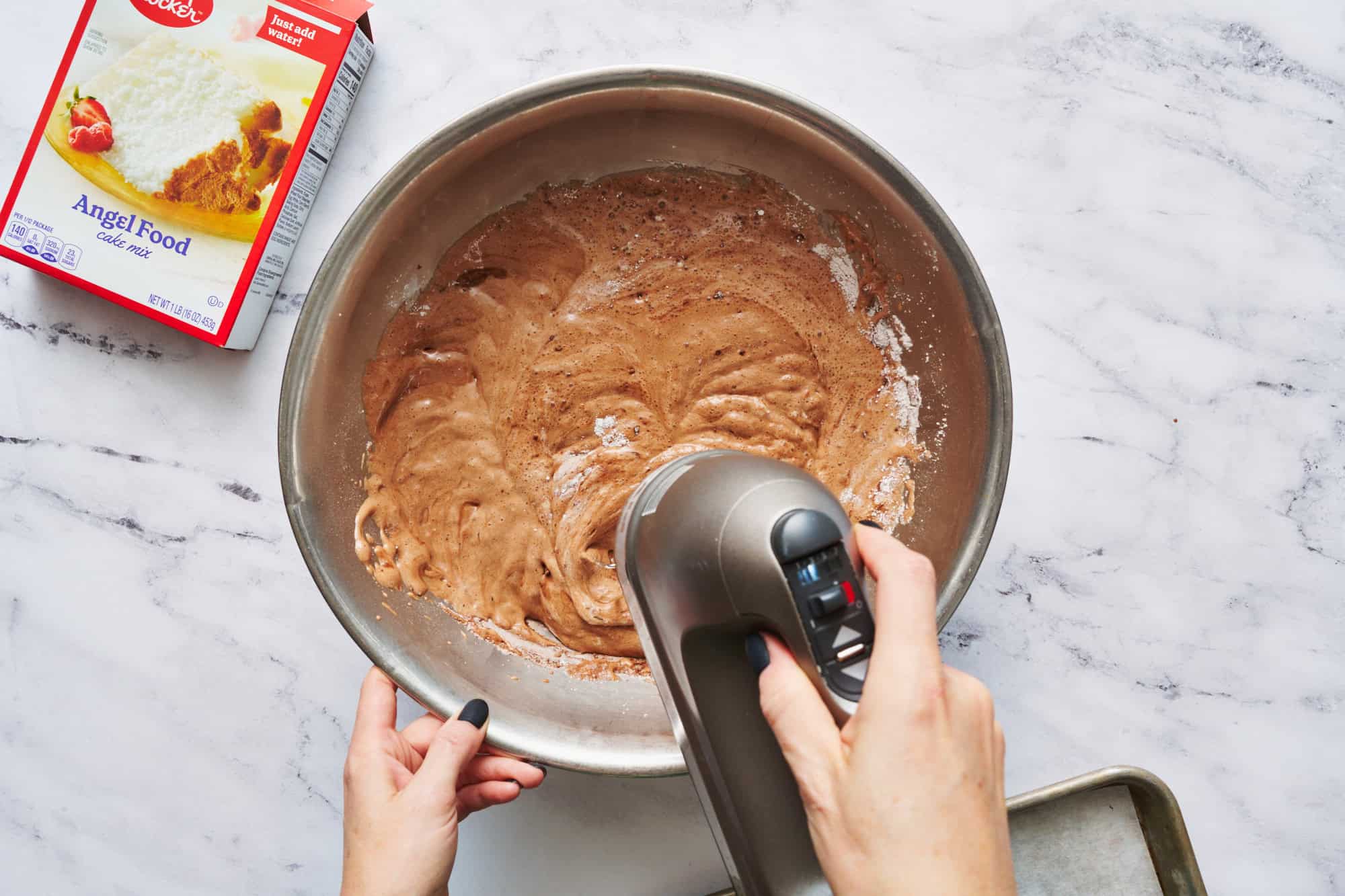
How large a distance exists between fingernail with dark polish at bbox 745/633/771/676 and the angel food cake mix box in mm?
898

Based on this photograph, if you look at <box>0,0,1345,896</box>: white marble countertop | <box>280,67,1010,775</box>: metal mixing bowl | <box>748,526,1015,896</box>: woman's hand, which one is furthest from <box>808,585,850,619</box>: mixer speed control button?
<box>0,0,1345,896</box>: white marble countertop

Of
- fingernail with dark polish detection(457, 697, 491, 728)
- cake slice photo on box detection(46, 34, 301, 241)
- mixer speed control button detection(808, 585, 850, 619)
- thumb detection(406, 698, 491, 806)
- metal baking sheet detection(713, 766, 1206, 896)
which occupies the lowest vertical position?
thumb detection(406, 698, 491, 806)

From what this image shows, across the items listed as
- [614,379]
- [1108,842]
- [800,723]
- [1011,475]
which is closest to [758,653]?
[800,723]

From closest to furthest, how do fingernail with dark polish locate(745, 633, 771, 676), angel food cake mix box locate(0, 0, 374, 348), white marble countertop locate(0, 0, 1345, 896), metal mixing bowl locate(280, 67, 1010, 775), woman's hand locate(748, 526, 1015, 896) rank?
woman's hand locate(748, 526, 1015, 896), fingernail with dark polish locate(745, 633, 771, 676), metal mixing bowl locate(280, 67, 1010, 775), angel food cake mix box locate(0, 0, 374, 348), white marble countertop locate(0, 0, 1345, 896)

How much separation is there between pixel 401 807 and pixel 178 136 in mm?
986

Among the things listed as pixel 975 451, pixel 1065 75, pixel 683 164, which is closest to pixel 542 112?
pixel 683 164

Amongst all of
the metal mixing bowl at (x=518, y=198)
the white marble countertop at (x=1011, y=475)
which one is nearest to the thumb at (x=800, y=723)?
the metal mixing bowl at (x=518, y=198)

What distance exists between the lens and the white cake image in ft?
3.77

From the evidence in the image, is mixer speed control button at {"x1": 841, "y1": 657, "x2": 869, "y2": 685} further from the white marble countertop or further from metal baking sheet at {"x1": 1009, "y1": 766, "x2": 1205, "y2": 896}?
metal baking sheet at {"x1": 1009, "y1": 766, "x2": 1205, "y2": 896}

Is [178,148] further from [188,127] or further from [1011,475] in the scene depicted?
[1011,475]

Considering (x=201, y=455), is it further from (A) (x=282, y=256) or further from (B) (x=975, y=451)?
(B) (x=975, y=451)

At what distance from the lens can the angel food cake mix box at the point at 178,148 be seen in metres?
1.15

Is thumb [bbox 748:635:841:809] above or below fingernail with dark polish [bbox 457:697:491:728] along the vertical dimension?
above

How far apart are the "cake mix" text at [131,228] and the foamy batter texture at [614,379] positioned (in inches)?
15.3
